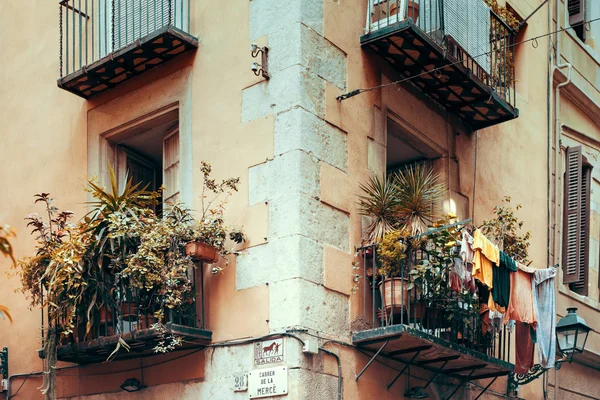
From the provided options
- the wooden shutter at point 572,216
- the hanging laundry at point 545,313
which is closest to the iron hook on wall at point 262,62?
the hanging laundry at point 545,313

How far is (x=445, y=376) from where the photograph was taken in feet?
41.7

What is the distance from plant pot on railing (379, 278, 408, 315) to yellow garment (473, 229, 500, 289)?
2.61 ft

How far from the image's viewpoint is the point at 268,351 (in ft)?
35.0

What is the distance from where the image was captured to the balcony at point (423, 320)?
11.0 metres

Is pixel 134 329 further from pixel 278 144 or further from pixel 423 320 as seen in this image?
pixel 423 320

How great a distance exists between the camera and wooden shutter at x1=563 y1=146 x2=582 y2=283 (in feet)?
52.7

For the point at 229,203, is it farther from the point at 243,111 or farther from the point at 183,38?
the point at 183,38

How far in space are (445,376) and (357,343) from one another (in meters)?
1.98

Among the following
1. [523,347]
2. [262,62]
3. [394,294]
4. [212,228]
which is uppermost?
[262,62]

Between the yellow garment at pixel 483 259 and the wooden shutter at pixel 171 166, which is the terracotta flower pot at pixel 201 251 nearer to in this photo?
the wooden shutter at pixel 171 166

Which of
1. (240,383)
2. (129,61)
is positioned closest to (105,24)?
(129,61)

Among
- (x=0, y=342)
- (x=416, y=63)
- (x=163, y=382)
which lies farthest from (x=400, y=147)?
(x=0, y=342)

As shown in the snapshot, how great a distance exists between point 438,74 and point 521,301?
286 centimetres

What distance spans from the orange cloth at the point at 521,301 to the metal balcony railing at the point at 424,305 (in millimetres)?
258
